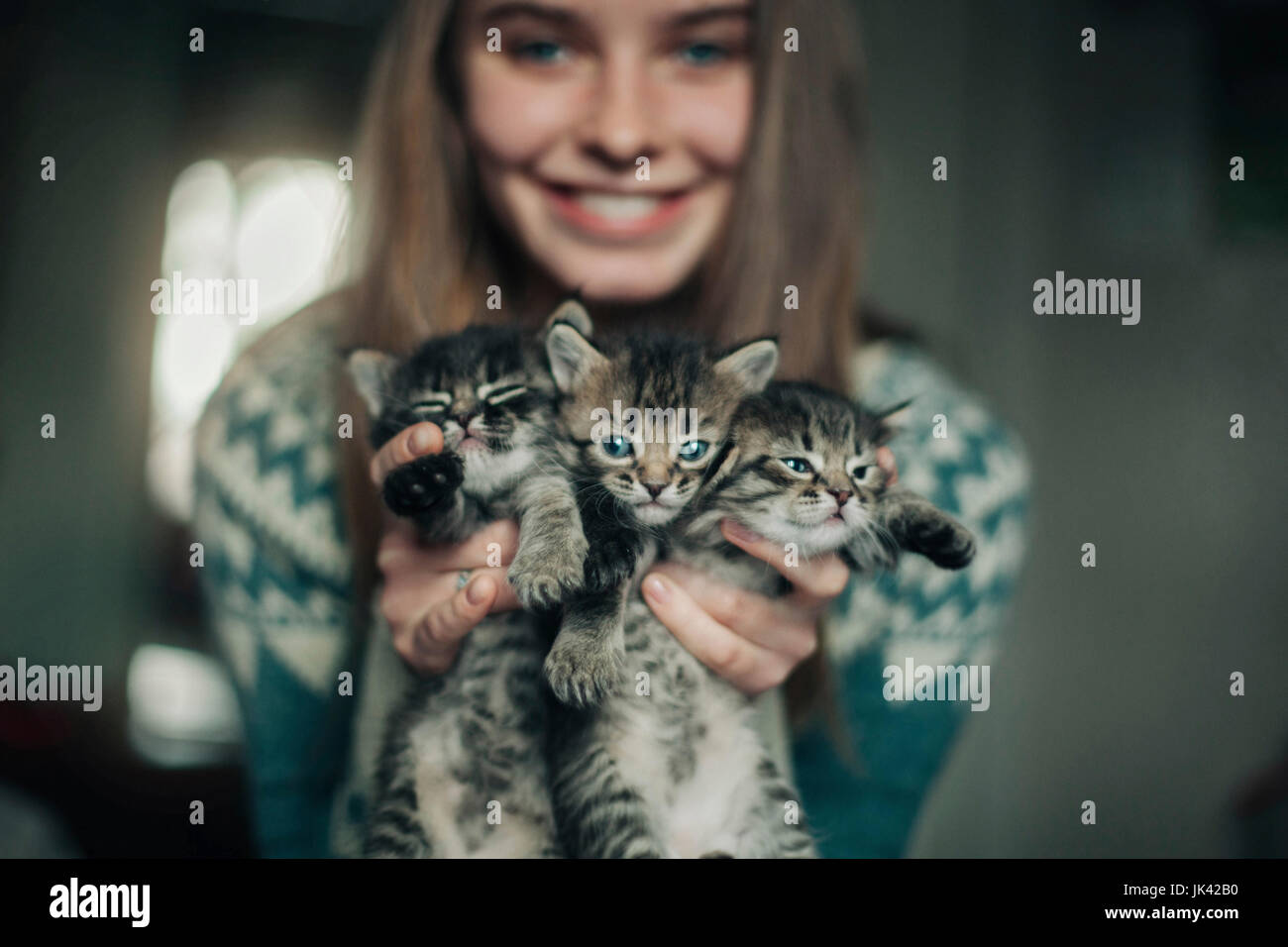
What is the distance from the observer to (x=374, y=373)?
0.85 m

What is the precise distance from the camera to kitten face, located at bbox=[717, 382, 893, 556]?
746 millimetres

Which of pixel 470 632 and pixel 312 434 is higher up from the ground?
pixel 312 434

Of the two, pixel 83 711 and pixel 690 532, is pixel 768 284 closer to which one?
pixel 690 532

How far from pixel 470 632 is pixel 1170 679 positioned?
3.05 ft

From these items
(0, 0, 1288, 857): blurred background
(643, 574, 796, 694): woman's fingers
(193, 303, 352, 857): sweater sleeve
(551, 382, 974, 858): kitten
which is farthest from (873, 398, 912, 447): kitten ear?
(193, 303, 352, 857): sweater sleeve

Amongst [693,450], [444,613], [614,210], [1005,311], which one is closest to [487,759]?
[444,613]

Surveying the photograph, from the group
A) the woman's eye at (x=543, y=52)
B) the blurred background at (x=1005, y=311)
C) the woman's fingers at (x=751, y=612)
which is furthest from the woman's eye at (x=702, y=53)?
the woman's fingers at (x=751, y=612)

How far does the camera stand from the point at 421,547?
87 cm

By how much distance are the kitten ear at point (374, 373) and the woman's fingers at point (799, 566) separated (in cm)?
36

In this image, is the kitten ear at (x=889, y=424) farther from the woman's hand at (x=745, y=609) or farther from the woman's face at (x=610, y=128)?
the woman's face at (x=610, y=128)

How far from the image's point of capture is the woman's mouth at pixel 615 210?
37.9 inches

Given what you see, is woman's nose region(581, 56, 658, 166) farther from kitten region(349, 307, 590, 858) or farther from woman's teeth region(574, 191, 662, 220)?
kitten region(349, 307, 590, 858)

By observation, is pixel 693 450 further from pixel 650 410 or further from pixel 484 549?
pixel 484 549
